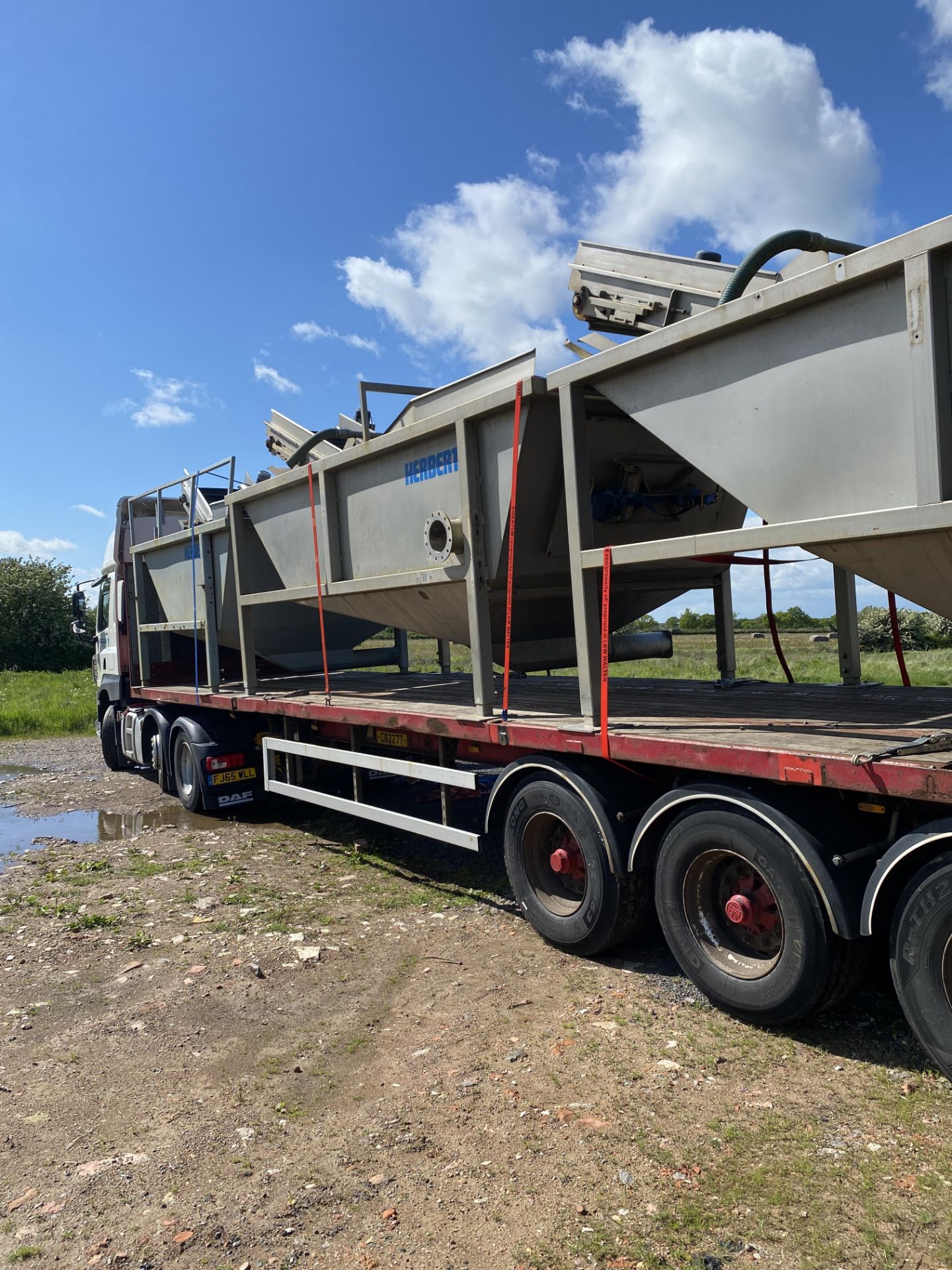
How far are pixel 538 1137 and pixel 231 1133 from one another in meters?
1.20

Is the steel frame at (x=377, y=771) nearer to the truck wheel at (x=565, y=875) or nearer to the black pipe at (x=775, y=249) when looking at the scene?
the truck wheel at (x=565, y=875)

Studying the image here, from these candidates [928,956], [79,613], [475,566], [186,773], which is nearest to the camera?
[928,956]

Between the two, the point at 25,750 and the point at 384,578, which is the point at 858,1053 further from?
the point at 25,750

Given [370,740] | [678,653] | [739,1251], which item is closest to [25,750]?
[370,740]

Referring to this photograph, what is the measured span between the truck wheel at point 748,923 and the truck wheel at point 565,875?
36 cm

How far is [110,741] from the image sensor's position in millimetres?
12680

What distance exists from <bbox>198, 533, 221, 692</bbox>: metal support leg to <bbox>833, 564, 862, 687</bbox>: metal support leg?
614 centimetres

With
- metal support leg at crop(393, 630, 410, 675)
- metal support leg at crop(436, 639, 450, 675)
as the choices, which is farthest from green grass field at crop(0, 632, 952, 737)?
metal support leg at crop(436, 639, 450, 675)

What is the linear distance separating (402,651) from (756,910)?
6987mm

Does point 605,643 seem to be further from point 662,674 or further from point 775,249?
point 662,674

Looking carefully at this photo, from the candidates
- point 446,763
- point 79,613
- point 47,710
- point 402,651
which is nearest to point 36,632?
point 47,710

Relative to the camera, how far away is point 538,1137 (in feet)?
10.4

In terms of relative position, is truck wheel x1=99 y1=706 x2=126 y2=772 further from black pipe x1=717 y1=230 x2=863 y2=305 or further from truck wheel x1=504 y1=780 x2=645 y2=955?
black pipe x1=717 y1=230 x2=863 y2=305

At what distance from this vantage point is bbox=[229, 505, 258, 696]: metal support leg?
833cm
